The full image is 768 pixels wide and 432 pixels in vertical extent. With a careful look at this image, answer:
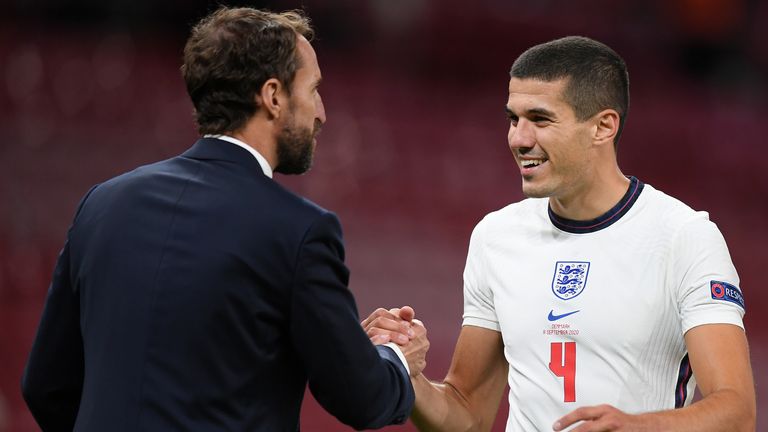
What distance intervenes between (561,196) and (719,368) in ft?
2.33

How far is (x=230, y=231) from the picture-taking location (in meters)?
2.80

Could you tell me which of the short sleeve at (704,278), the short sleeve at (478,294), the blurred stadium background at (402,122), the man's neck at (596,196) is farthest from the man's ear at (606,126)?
the blurred stadium background at (402,122)

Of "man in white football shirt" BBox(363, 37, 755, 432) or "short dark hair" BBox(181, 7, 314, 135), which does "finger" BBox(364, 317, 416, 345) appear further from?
"short dark hair" BBox(181, 7, 314, 135)

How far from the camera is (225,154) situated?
9.62 feet

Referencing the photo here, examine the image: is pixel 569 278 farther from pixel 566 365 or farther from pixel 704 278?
pixel 704 278

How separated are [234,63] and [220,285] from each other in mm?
571

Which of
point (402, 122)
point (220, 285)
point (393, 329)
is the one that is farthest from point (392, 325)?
point (402, 122)

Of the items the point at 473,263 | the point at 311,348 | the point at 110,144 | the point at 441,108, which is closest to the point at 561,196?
the point at 473,263

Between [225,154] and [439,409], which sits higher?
[225,154]

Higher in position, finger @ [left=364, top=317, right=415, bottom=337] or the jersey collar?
the jersey collar

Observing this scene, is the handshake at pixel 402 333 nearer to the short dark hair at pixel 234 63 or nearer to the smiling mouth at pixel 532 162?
the smiling mouth at pixel 532 162

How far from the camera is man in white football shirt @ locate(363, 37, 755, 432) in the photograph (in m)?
3.21

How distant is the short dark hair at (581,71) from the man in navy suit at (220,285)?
79cm

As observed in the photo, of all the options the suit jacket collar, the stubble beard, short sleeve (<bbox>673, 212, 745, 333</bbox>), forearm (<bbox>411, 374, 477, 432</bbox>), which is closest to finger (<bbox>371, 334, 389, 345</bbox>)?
forearm (<bbox>411, 374, 477, 432</bbox>)
